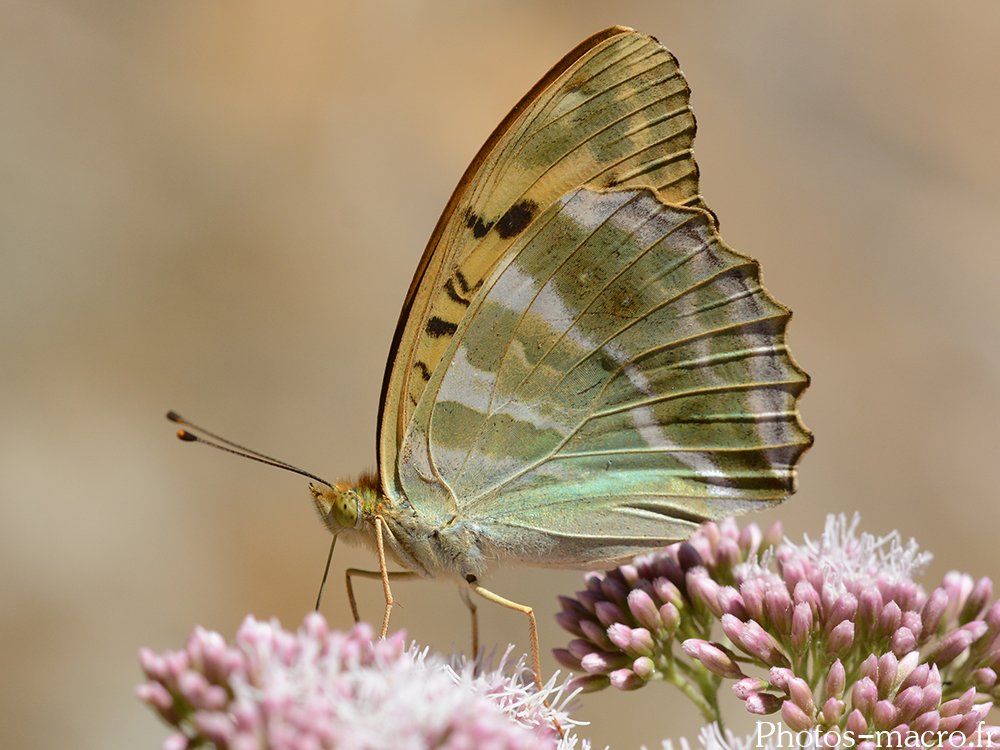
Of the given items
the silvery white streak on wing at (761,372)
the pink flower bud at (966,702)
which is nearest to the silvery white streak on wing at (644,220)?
the silvery white streak on wing at (761,372)

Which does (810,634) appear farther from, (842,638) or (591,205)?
(591,205)

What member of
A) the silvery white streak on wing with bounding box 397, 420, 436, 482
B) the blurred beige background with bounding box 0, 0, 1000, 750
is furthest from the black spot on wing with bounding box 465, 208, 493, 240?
the blurred beige background with bounding box 0, 0, 1000, 750

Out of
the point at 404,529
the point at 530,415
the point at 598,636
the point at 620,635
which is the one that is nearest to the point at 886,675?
the point at 620,635

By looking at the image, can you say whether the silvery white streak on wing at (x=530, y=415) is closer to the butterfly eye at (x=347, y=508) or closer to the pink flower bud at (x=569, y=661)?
the butterfly eye at (x=347, y=508)

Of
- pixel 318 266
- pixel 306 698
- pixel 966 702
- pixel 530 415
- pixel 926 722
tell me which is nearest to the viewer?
pixel 306 698

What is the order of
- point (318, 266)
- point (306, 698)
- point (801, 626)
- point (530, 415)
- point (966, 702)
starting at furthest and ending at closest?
point (318, 266), point (530, 415), point (801, 626), point (966, 702), point (306, 698)

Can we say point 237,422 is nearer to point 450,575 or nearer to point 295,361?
point 295,361
